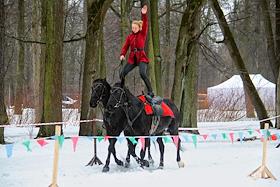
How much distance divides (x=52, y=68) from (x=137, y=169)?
17.2 ft

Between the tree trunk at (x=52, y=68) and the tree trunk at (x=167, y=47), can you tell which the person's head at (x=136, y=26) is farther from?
the tree trunk at (x=167, y=47)

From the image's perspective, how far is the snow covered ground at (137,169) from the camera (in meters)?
7.82

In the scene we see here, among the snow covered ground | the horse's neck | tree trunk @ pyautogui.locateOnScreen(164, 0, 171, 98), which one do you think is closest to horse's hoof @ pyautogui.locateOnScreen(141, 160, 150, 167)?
the snow covered ground

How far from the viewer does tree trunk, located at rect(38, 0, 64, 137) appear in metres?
13.1

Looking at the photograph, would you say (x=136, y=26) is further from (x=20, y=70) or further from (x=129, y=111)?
(x=20, y=70)

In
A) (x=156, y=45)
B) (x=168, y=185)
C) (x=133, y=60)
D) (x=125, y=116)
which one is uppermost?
(x=156, y=45)

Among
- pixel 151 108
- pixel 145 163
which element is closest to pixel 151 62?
pixel 151 108

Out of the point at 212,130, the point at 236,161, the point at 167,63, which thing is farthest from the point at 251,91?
the point at 167,63

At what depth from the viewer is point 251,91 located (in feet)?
59.8

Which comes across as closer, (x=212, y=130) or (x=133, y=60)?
(x=133, y=60)

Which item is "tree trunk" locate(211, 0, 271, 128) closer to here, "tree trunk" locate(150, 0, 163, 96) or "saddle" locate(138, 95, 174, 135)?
"tree trunk" locate(150, 0, 163, 96)

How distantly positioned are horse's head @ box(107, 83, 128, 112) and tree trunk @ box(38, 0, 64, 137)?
187 inches

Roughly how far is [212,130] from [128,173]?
10.2 meters

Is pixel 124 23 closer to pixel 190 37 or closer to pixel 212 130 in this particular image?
pixel 190 37
